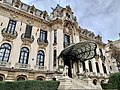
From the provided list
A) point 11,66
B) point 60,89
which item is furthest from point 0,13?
point 60,89

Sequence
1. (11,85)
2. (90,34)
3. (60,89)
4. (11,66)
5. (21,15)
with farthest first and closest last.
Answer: (90,34)
(21,15)
(11,66)
(60,89)
(11,85)

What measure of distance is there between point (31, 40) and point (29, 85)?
29.0 feet

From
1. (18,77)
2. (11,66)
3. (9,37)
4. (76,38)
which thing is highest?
(76,38)

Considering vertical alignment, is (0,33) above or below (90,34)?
below

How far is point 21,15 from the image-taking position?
1888cm

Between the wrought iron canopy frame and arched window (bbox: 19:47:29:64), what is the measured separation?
5.48 m

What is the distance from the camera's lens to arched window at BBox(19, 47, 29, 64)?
1661cm

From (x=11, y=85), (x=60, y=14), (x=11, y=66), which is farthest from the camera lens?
(x=60, y=14)

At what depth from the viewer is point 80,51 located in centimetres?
1738

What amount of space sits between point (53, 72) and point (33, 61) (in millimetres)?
3635

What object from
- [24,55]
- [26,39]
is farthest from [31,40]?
[24,55]

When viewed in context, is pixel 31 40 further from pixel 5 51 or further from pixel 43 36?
pixel 5 51

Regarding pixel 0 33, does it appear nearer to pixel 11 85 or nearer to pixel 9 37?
pixel 9 37

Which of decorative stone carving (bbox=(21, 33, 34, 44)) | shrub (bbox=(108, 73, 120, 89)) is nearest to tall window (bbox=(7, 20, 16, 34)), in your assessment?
decorative stone carving (bbox=(21, 33, 34, 44))
